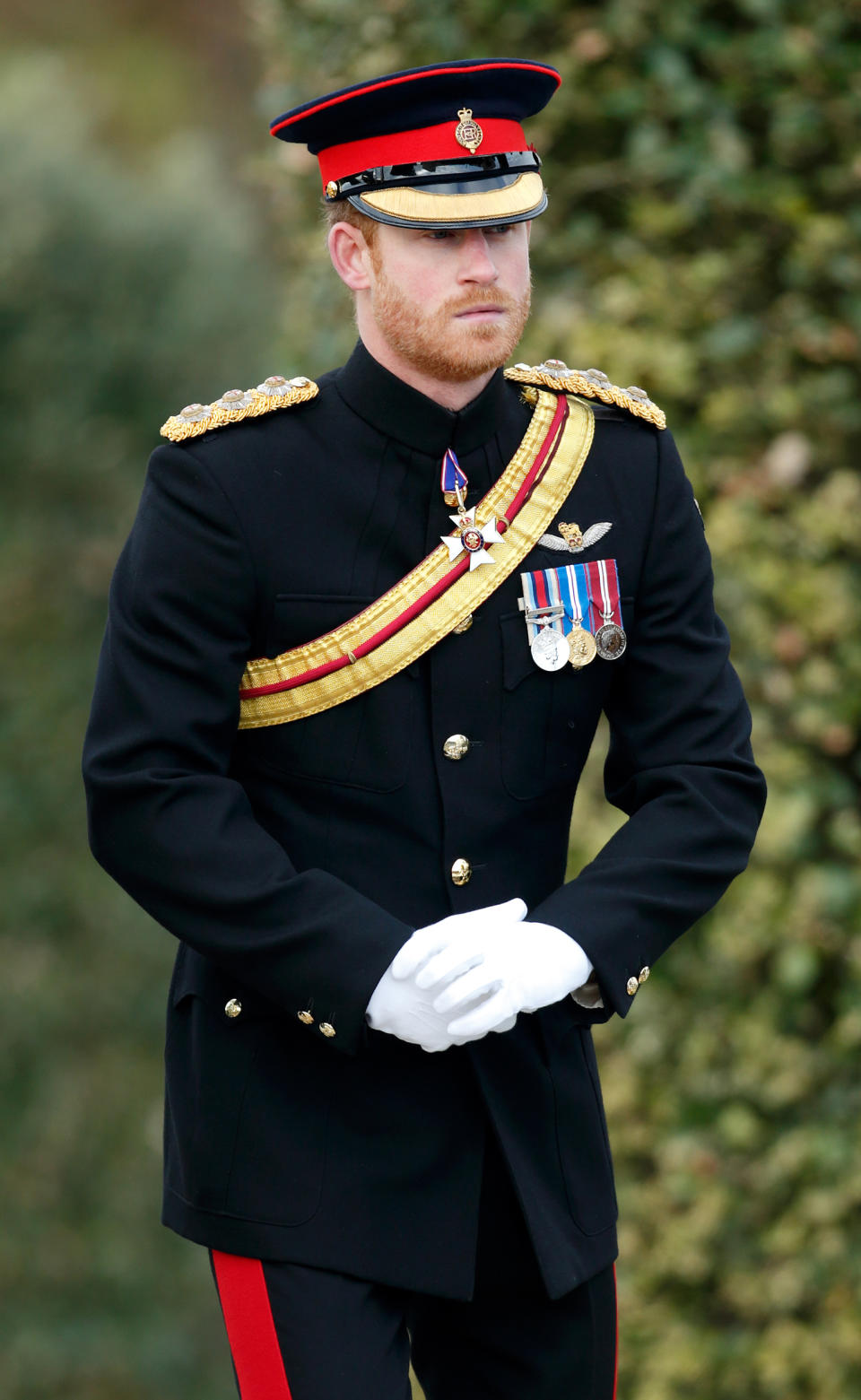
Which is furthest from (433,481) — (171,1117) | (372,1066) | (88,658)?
(88,658)

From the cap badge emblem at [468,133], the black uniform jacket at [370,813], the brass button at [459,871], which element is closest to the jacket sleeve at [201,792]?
the black uniform jacket at [370,813]

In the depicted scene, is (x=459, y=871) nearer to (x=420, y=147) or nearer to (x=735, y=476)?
(x=420, y=147)

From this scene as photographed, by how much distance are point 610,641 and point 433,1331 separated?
913 millimetres

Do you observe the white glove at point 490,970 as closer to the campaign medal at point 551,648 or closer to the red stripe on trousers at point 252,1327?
the campaign medal at point 551,648

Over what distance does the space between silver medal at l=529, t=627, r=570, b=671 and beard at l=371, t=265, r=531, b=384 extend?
0.33m

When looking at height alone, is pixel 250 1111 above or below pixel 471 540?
below

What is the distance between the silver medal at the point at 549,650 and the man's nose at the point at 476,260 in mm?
430

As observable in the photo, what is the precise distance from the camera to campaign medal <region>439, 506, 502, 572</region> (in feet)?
7.43

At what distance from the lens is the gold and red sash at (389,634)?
87.3 inches

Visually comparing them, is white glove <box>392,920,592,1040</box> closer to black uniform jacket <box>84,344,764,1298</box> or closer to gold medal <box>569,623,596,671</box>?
black uniform jacket <box>84,344,764,1298</box>

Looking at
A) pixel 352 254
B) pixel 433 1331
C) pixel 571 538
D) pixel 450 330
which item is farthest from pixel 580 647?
pixel 433 1331

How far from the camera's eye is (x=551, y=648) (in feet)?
7.45

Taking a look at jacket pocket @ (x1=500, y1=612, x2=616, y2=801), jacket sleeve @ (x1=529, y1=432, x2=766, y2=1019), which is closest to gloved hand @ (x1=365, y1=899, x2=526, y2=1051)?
jacket sleeve @ (x1=529, y1=432, x2=766, y2=1019)

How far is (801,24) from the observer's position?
3559 mm
